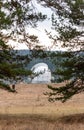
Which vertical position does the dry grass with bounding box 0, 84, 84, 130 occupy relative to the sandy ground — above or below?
below

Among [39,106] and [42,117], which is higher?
[39,106]

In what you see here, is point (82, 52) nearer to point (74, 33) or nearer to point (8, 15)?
point (74, 33)

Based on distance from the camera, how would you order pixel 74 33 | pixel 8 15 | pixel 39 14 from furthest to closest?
pixel 74 33 < pixel 39 14 < pixel 8 15

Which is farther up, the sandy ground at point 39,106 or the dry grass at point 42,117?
the sandy ground at point 39,106

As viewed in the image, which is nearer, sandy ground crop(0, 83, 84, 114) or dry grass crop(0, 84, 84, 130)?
dry grass crop(0, 84, 84, 130)

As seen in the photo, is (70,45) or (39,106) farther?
(39,106)

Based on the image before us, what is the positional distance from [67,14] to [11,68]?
4.00m

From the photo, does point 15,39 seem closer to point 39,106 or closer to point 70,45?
point 70,45

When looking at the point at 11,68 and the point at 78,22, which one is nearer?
the point at 11,68

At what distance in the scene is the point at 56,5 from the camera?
71.5 feet

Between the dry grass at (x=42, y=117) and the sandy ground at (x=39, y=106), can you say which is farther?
the sandy ground at (x=39, y=106)

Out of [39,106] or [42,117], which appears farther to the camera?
[39,106]

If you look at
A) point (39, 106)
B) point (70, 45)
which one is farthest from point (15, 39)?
point (39, 106)

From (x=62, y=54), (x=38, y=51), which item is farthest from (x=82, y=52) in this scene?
(x=38, y=51)
